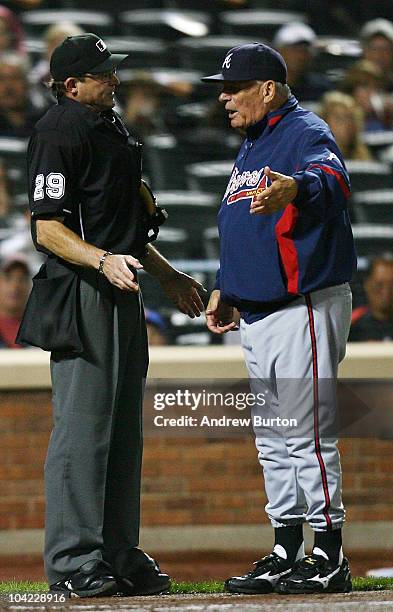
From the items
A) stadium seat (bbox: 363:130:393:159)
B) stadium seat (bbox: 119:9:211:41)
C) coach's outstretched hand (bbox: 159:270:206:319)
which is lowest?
coach's outstretched hand (bbox: 159:270:206:319)

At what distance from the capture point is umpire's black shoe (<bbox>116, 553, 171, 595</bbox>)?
10.8 feet

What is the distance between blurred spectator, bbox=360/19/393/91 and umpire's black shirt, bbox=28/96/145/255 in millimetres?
4091

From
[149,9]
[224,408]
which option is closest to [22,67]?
[149,9]

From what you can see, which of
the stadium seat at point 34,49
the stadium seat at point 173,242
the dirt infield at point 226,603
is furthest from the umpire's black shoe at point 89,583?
the stadium seat at point 34,49

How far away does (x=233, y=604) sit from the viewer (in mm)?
2961

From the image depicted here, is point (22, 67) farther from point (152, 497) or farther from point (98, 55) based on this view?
point (98, 55)

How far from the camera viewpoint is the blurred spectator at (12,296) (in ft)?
20.8

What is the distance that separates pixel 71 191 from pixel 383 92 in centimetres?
424

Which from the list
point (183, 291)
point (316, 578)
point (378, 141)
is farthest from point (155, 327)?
point (316, 578)

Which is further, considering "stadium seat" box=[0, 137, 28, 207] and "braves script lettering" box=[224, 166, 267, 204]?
"stadium seat" box=[0, 137, 28, 207]

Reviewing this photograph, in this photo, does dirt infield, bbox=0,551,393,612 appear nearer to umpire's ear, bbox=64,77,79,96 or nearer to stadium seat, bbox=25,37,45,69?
umpire's ear, bbox=64,77,79,96

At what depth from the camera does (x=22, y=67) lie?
7004mm

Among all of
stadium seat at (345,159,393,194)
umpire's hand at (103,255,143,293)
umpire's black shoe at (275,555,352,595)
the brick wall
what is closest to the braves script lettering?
umpire's hand at (103,255,143,293)

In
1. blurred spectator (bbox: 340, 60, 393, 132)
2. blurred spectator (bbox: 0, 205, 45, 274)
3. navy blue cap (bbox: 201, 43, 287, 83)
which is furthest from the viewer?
blurred spectator (bbox: 340, 60, 393, 132)
